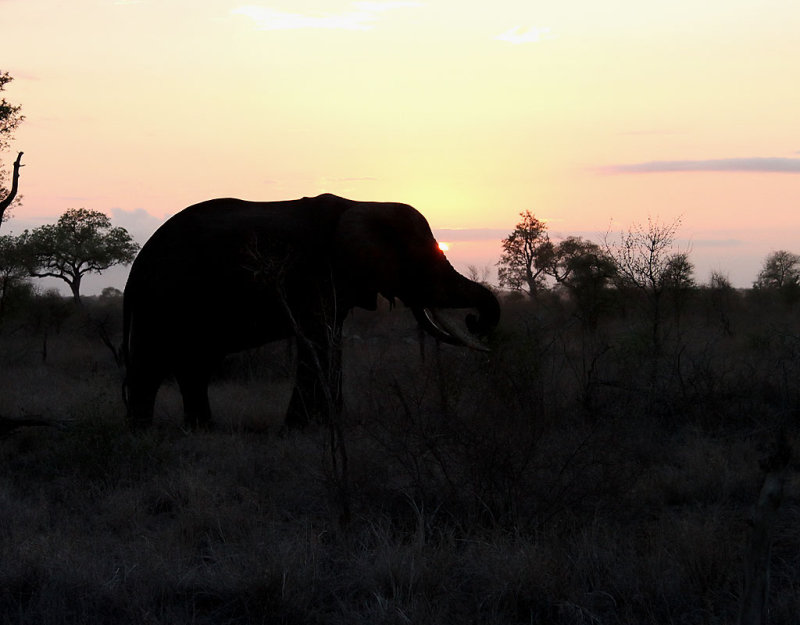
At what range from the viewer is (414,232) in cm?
948

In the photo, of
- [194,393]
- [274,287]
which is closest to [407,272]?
[274,287]

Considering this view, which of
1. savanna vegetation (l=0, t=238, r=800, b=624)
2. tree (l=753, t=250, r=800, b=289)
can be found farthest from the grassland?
tree (l=753, t=250, r=800, b=289)

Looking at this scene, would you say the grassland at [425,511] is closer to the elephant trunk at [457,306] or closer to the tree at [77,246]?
the elephant trunk at [457,306]

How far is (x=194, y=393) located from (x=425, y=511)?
14.5ft

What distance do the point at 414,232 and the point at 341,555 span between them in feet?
14.9

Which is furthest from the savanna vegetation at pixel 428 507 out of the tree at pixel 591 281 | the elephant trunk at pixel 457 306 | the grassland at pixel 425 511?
the tree at pixel 591 281

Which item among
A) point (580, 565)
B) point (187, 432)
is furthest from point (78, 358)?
point (580, 565)

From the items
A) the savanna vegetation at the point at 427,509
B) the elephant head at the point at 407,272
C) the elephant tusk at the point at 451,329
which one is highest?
the elephant head at the point at 407,272

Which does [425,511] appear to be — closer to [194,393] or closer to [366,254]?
[366,254]

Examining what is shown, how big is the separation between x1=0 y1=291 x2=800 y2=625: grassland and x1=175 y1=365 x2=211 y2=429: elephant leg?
44 centimetres

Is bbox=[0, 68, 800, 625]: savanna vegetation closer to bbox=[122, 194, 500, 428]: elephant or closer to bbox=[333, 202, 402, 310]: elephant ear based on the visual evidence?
bbox=[122, 194, 500, 428]: elephant

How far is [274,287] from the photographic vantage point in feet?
29.5

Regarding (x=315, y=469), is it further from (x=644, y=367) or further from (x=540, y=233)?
(x=540, y=233)

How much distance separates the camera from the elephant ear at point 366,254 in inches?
359
